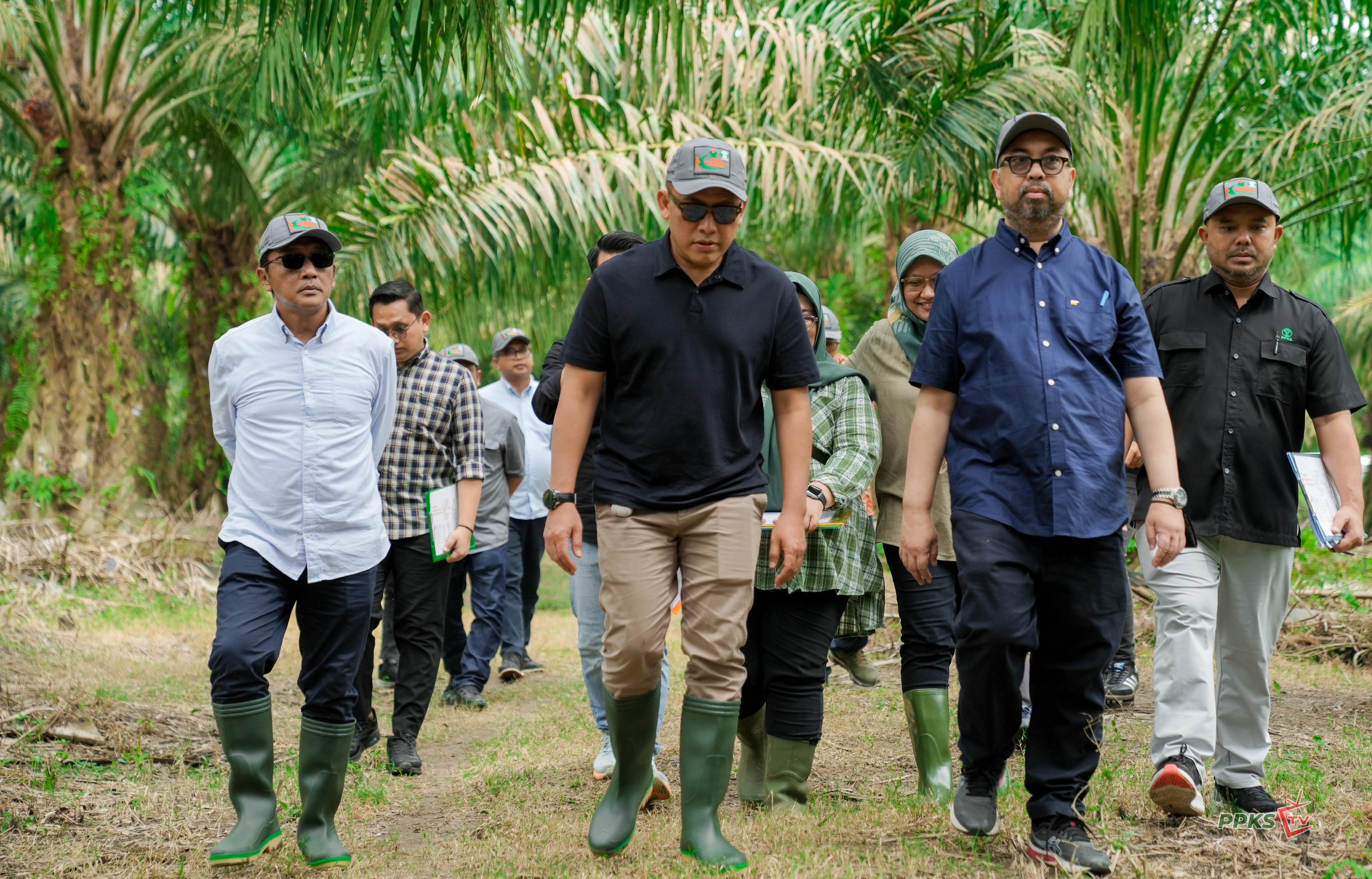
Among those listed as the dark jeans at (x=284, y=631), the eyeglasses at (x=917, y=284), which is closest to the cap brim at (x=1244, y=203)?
the eyeglasses at (x=917, y=284)

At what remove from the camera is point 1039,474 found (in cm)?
390

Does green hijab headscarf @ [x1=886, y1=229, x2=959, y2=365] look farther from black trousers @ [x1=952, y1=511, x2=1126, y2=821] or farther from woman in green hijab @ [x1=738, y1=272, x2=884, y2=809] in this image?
black trousers @ [x1=952, y1=511, x2=1126, y2=821]

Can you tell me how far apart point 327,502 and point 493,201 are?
6.43m

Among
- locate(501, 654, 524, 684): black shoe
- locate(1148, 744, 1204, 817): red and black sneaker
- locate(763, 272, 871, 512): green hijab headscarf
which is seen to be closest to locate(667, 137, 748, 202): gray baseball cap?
locate(763, 272, 871, 512): green hijab headscarf

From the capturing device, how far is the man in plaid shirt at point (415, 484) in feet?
20.3

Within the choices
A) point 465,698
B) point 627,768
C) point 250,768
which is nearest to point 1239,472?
point 627,768

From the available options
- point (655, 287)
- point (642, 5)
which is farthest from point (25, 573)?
point (655, 287)

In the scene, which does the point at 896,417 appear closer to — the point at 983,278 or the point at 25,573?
the point at 983,278

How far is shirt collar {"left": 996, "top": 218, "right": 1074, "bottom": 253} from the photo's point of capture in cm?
412

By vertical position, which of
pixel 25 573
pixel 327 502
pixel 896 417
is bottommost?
pixel 25 573

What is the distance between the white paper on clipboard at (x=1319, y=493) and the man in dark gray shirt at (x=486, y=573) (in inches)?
193

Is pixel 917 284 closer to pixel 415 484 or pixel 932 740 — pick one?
pixel 932 740

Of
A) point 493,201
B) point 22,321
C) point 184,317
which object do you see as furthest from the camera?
point 22,321

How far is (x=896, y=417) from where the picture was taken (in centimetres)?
523
